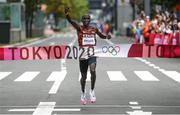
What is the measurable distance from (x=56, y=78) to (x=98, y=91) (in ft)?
12.1

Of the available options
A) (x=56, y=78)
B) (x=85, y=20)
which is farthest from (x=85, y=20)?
(x=56, y=78)

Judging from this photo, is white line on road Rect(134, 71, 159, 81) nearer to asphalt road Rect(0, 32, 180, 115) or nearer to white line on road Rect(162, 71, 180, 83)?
asphalt road Rect(0, 32, 180, 115)

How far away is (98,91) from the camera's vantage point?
51.1 ft

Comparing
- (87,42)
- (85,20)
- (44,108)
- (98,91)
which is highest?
(85,20)

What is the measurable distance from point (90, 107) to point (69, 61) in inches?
598

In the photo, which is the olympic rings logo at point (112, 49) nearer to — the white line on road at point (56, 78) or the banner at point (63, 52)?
the banner at point (63, 52)

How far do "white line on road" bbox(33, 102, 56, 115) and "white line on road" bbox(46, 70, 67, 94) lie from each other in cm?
227

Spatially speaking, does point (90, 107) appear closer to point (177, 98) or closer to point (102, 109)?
point (102, 109)

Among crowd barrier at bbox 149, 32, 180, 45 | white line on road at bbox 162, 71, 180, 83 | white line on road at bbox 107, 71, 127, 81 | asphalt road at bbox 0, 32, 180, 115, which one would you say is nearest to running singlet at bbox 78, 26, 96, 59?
asphalt road at bbox 0, 32, 180, 115

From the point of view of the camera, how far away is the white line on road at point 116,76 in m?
18.7

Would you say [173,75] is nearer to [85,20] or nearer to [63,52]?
[63,52]

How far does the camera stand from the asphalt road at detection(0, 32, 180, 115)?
12.2 metres

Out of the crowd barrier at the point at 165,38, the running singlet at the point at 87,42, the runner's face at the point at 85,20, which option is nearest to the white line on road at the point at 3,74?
the running singlet at the point at 87,42

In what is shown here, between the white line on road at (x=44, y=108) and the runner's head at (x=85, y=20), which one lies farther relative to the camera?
the runner's head at (x=85, y=20)
